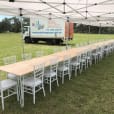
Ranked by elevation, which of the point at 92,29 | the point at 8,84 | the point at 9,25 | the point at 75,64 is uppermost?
the point at 9,25

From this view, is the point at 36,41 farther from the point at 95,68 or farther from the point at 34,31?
the point at 95,68

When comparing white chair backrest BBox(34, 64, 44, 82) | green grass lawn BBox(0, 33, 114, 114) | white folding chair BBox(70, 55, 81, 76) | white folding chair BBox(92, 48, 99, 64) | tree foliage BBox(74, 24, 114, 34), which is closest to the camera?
green grass lawn BBox(0, 33, 114, 114)

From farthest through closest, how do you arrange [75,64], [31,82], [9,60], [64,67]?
1. [75,64]
2. [64,67]
3. [9,60]
4. [31,82]

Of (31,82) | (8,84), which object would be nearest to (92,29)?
(31,82)

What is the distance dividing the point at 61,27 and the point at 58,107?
1245 centimetres

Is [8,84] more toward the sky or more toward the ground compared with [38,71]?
more toward the ground

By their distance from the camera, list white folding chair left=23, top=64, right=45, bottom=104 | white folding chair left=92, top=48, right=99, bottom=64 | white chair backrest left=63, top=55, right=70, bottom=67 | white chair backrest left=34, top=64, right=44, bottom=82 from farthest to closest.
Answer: white folding chair left=92, top=48, right=99, bottom=64
white chair backrest left=63, top=55, right=70, bottom=67
white chair backrest left=34, top=64, right=44, bottom=82
white folding chair left=23, top=64, right=45, bottom=104

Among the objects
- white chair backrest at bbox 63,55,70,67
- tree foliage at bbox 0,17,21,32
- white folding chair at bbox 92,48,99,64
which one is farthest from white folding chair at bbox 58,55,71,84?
tree foliage at bbox 0,17,21,32

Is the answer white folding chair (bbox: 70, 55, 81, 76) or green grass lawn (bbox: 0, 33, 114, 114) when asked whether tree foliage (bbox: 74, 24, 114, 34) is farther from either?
green grass lawn (bbox: 0, 33, 114, 114)

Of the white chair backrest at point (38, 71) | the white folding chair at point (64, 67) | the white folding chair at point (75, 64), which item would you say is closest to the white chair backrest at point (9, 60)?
the white chair backrest at point (38, 71)

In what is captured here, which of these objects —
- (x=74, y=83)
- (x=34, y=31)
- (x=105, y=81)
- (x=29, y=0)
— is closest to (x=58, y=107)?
(x=74, y=83)

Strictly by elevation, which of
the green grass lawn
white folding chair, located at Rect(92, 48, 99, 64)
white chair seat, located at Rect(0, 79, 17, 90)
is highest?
white folding chair, located at Rect(92, 48, 99, 64)

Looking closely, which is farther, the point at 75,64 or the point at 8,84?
the point at 75,64

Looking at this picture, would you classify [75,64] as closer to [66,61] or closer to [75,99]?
[66,61]
